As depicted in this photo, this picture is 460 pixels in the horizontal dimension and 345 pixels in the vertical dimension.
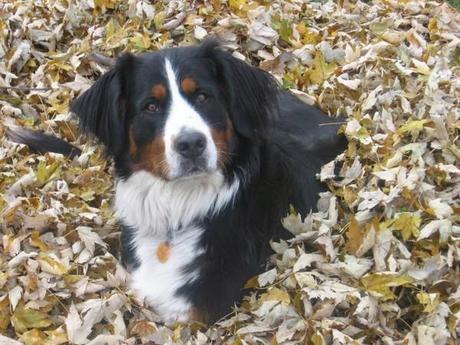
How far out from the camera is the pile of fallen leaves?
336 centimetres

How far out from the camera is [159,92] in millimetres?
3426

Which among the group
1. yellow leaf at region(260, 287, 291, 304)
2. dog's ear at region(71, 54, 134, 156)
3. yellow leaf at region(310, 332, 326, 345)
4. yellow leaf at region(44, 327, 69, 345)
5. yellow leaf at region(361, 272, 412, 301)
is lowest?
yellow leaf at region(44, 327, 69, 345)

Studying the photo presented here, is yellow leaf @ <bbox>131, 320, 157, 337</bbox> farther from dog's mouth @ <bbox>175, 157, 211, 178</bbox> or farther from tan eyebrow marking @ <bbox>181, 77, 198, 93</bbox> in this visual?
tan eyebrow marking @ <bbox>181, 77, 198, 93</bbox>

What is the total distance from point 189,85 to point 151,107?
21 centimetres

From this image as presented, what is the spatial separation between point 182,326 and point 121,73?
1.29 metres

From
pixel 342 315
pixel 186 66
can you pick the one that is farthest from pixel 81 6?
pixel 342 315

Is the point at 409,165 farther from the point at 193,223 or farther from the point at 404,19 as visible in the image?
the point at 404,19

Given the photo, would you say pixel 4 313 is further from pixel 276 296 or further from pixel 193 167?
pixel 276 296

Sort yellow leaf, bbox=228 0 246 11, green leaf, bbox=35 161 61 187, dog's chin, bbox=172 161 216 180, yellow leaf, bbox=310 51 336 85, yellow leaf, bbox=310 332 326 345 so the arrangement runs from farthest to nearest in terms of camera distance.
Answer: yellow leaf, bbox=228 0 246 11
yellow leaf, bbox=310 51 336 85
green leaf, bbox=35 161 61 187
dog's chin, bbox=172 161 216 180
yellow leaf, bbox=310 332 326 345

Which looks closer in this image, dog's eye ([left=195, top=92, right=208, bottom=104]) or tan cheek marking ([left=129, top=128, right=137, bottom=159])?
dog's eye ([left=195, top=92, right=208, bottom=104])

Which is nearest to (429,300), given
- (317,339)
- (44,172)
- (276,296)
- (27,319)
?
(317,339)

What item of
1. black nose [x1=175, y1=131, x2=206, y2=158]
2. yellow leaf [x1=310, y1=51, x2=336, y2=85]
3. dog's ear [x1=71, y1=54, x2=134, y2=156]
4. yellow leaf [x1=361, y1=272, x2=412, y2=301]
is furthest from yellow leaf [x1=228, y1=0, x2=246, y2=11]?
yellow leaf [x1=361, y1=272, x2=412, y2=301]

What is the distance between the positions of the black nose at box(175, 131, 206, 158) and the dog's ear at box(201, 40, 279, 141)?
1.26 ft

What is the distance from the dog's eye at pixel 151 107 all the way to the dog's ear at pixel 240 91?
0.38m
